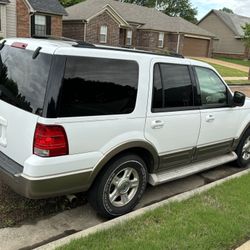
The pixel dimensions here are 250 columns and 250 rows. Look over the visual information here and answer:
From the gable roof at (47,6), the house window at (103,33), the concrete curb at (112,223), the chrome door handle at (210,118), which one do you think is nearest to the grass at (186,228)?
the concrete curb at (112,223)

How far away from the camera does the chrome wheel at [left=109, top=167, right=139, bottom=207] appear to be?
4137mm

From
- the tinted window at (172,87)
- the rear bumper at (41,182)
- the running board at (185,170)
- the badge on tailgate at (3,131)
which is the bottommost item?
the running board at (185,170)

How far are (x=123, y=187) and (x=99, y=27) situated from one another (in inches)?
1197

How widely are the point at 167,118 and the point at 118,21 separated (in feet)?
104

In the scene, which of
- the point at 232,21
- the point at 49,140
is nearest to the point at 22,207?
the point at 49,140

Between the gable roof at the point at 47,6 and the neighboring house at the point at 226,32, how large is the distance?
30.5m

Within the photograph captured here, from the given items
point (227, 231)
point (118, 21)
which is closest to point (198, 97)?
point (227, 231)

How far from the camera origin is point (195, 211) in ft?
13.7

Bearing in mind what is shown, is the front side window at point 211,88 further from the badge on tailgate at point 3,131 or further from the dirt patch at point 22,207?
the badge on tailgate at point 3,131

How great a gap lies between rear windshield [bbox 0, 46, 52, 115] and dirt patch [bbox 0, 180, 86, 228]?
1.23 m

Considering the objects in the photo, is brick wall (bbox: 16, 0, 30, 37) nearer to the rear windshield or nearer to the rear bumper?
the rear windshield

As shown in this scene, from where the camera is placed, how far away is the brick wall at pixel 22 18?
24250 mm

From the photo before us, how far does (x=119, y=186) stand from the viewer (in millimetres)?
4145

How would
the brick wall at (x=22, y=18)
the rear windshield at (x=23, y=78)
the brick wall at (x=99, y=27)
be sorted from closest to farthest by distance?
the rear windshield at (x=23, y=78)
the brick wall at (x=22, y=18)
the brick wall at (x=99, y=27)
